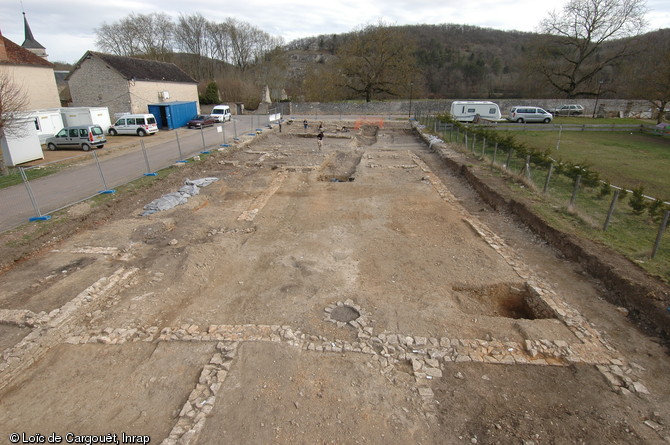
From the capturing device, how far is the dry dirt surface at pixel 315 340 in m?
4.53

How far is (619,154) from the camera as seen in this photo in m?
21.7

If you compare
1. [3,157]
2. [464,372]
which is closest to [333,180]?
[464,372]

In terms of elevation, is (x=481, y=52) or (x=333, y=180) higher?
(x=481, y=52)

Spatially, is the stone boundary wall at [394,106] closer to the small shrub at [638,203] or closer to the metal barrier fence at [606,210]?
the metal barrier fence at [606,210]

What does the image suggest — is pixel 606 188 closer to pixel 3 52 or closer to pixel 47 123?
pixel 47 123

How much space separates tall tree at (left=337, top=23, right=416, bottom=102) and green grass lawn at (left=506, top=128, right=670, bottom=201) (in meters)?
28.2

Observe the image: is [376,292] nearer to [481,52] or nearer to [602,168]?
[602,168]

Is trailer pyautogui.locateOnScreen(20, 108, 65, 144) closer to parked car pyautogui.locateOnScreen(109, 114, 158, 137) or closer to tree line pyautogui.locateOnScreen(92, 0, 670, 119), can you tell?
parked car pyautogui.locateOnScreen(109, 114, 158, 137)

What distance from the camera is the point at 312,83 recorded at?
58.5 metres

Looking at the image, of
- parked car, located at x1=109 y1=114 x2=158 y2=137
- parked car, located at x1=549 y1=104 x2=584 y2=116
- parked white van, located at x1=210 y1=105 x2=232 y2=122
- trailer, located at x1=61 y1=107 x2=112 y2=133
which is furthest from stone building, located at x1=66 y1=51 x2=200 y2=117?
parked car, located at x1=549 y1=104 x2=584 y2=116

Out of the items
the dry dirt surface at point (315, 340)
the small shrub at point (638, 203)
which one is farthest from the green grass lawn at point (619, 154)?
the dry dirt surface at point (315, 340)

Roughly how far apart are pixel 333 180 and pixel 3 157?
646 inches

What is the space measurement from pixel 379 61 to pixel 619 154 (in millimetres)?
38438

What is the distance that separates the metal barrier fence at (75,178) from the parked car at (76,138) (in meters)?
1.99
